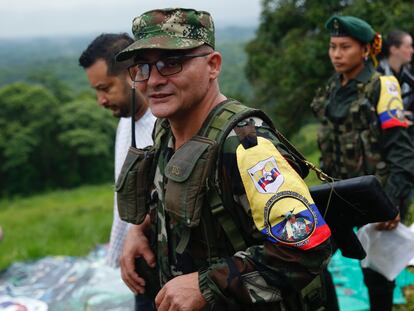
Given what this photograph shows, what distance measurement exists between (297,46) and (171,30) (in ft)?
42.7

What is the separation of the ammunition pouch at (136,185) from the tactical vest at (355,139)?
149cm

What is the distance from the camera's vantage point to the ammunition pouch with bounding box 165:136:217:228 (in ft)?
5.17

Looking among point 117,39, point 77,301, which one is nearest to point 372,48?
point 117,39

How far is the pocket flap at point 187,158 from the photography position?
1.59m

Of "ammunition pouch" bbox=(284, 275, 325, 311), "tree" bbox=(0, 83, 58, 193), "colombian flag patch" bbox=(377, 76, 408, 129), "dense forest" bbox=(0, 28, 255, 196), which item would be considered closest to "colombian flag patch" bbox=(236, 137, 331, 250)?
"ammunition pouch" bbox=(284, 275, 325, 311)

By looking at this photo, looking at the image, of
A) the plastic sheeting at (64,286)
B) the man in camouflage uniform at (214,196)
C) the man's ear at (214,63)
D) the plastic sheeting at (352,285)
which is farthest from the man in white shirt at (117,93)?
the plastic sheeting at (352,285)

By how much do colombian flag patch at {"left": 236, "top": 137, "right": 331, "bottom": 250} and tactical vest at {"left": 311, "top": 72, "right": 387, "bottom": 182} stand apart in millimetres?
1607

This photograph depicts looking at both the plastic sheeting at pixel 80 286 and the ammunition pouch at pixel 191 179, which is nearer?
the ammunition pouch at pixel 191 179

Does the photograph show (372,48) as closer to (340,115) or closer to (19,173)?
(340,115)

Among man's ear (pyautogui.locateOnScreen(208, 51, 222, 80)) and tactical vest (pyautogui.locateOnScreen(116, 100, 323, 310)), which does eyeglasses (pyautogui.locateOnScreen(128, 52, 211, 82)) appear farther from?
tactical vest (pyautogui.locateOnScreen(116, 100, 323, 310))

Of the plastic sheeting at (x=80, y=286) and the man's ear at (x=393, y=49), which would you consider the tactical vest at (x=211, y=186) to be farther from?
the man's ear at (x=393, y=49)

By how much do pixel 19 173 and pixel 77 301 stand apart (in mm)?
33929

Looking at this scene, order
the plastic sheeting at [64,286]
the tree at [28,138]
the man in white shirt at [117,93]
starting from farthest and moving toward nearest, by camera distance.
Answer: the tree at [28,138], the plastic sheeting at [64,286], the man in white shirt at [117,93]

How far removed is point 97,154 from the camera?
36.1m
